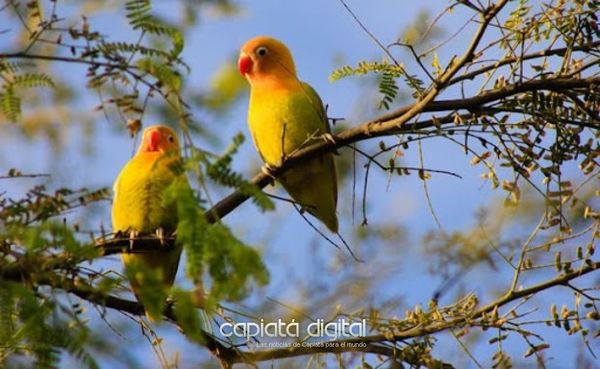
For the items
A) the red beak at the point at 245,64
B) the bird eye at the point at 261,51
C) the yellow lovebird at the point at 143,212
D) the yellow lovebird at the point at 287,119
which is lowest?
the yellow lovebird at the point at 143,212

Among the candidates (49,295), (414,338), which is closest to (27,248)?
(49,295)

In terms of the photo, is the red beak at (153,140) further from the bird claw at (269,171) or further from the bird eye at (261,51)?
the bird claw at (269,171)

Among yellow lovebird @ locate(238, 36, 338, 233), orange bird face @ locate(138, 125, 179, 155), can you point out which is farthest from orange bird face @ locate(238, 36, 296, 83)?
orange bird face @ locate(138, 125, 179, 155)

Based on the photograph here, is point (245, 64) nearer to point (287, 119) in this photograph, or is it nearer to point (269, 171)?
point (287, 119)

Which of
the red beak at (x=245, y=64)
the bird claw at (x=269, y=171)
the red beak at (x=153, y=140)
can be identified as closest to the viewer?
the bird claw at (x=269, y=171)

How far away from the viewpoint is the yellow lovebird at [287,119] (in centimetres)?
527

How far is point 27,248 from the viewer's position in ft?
8.77

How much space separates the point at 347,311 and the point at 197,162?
1875 millimetres

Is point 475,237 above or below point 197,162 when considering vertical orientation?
above

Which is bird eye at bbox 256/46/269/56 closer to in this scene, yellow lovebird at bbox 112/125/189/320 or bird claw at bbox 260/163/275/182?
yellow lovebird at bbox 112/125/189/320

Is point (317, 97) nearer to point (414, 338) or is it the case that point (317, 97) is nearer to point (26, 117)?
point (414, 338)

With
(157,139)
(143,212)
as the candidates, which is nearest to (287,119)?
(157,139)

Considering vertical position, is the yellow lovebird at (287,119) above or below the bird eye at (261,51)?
below

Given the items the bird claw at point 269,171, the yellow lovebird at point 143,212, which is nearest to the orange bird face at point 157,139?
the yellow lovebird at point 143,212
